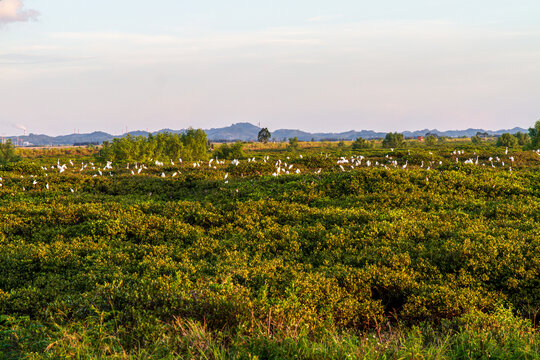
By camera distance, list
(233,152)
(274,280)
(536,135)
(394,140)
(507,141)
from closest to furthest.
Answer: (274,280) → (536,135) → (233,152) → (507,141) → (394,140)

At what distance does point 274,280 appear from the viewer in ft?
26.4

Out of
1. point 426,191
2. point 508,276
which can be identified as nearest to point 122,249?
point 508,276

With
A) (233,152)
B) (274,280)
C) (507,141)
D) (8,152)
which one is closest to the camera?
(274,280)

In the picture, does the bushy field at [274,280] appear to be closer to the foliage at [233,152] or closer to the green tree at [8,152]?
the foliage at [233,152]

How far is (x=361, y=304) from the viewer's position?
24.9 ft

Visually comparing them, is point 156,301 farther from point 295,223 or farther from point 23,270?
point 295,223

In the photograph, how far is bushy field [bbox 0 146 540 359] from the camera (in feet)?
18.4

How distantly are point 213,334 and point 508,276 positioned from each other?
674cm

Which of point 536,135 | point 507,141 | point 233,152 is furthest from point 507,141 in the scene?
point 233,152

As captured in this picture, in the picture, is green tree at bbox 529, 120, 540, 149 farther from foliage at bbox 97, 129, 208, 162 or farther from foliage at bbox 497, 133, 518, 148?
foliage at bbox 97, 129, 208, 162

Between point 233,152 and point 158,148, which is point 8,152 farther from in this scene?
point 233,152

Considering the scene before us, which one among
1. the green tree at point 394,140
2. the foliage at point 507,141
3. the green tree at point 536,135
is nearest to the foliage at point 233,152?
the green tree at point 536,135

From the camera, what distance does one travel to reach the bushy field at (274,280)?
5617mm

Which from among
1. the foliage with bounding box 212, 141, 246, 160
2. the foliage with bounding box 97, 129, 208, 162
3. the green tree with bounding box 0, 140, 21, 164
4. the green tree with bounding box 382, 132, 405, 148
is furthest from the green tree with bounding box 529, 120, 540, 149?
the green tree with bounding box 0, 140, 21, 164
